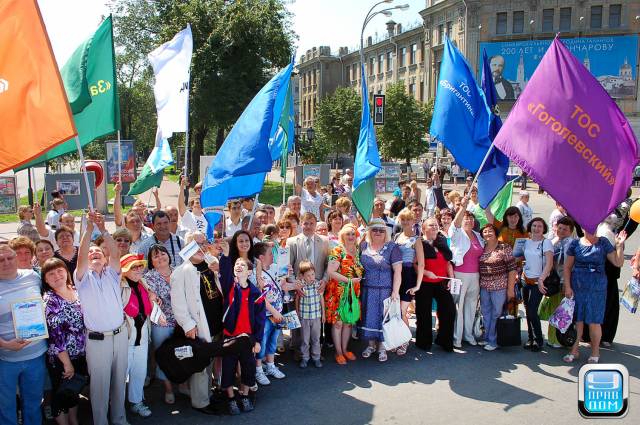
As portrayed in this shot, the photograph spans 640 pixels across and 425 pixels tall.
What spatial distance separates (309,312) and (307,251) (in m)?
0.79

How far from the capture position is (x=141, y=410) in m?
5.23

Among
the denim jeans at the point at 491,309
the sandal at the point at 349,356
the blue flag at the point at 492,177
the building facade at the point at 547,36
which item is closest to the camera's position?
the sandal at the point at 349,356

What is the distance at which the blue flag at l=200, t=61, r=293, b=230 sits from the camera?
6.32 m

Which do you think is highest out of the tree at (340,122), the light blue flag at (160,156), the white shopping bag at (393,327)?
the tree at (340,122)

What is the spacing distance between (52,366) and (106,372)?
471 mm

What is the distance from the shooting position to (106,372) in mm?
4727

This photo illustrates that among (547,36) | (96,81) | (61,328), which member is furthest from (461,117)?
(547,36)

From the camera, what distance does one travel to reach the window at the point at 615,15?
48500 mm

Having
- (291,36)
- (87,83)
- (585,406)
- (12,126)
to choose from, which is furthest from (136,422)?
(291,36)

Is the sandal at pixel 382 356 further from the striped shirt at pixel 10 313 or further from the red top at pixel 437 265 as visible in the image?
the striped shirt at pixel 10 313

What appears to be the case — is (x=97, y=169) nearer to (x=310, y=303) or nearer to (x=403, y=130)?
(x=310, y=303)

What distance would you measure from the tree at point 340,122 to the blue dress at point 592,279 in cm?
4563

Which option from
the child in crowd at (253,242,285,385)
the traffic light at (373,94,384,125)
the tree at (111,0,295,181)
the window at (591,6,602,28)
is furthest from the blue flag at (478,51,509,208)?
the window at (591,6,602,28)

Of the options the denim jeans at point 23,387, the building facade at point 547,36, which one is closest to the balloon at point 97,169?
the denim jeans at point 23,387
